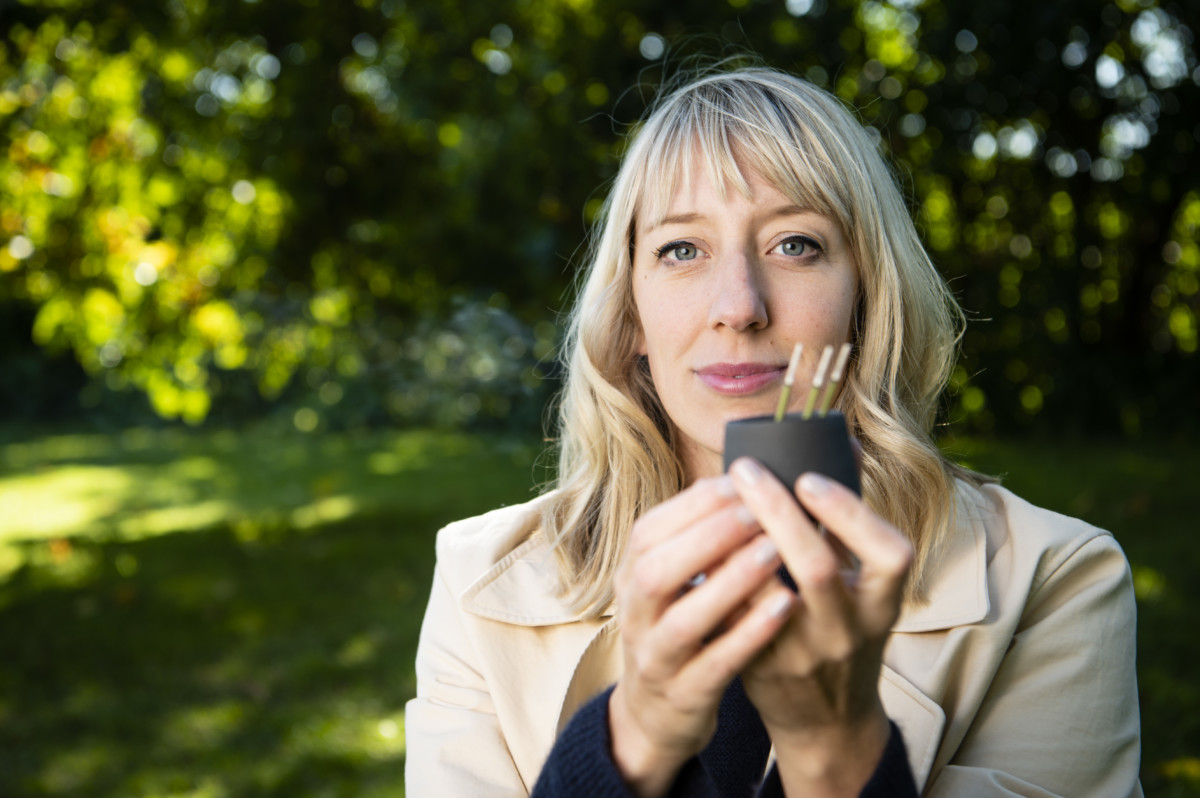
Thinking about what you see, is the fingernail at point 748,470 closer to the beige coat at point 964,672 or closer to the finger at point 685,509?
the finger at point 685,509

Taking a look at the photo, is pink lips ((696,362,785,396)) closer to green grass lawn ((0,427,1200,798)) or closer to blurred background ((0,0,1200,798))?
green grass lawn ((0,427,1200,798))

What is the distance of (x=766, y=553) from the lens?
1.13 m

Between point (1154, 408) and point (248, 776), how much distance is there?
1016cm

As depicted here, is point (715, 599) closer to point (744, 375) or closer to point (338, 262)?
point (744, 375)

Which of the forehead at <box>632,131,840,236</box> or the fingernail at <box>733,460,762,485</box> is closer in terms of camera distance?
the fingernail at <box>733,460,762,485</box>

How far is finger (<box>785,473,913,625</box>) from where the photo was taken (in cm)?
111

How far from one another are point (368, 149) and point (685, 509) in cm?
550

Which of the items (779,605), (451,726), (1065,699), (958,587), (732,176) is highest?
(732,176)

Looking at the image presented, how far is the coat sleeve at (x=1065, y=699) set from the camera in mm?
1702

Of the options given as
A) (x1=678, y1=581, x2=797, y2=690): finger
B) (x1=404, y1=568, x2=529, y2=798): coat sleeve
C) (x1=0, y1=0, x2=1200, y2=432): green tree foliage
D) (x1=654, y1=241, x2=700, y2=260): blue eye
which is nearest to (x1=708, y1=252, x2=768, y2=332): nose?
(x1=654, y1=241, x2=700, y2=260): blue eye

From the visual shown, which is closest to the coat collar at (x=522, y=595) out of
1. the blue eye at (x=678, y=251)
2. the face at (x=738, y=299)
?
the face at (x=738, y=299)

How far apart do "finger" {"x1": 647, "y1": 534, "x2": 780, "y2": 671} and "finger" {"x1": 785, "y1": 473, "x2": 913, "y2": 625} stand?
0.07 meters

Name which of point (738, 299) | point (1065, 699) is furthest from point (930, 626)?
point (738, 299)

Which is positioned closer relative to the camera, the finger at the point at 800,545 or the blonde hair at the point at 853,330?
the finger at the point at 800,545
